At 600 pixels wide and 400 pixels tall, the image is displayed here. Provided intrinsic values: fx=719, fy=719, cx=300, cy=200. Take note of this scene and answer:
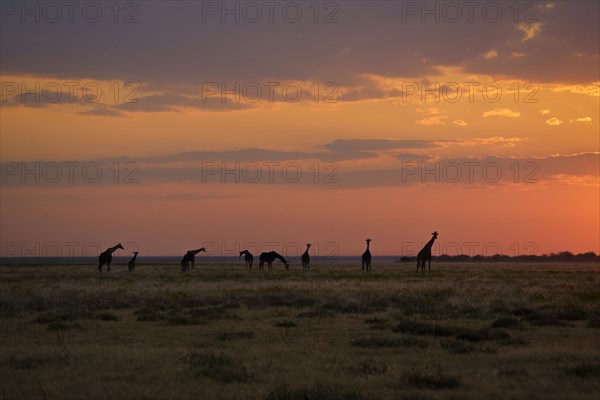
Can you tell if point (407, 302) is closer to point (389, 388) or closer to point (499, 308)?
point (499, 308)

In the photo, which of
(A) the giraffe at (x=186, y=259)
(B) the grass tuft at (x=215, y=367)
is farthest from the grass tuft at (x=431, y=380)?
(A) the giraffe at (x=186, y=259)

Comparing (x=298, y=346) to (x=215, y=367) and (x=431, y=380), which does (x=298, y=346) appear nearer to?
(x=215, y=367)

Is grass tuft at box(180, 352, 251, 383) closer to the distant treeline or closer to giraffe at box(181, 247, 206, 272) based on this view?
giraffe at box(181, 247, 206, 272)

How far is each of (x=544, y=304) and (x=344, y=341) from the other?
1171cm

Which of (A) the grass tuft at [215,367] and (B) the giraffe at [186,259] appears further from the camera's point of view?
(B) the giraffe at [186,259]

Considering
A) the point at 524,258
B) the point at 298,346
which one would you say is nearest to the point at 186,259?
the point at 298,346

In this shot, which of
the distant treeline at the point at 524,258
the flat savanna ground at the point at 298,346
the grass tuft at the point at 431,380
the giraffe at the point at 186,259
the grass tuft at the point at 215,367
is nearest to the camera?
the flat savanna ground at the point at 298,346

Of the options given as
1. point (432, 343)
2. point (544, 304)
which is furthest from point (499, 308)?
point (432, 343)

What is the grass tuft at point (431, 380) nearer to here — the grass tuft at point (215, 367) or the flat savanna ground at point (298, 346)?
the flat savanna ground at point (298, 346)

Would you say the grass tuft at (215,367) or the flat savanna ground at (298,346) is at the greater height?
the grass tuft at (215,367)

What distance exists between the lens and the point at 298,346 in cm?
1730

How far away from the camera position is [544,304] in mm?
26938

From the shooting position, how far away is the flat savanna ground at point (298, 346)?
12.5 metres

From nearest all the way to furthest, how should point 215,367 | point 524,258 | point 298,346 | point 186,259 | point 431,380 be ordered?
point 431,380
point 215,367
point 298,346
point 186,259
point 524,258
